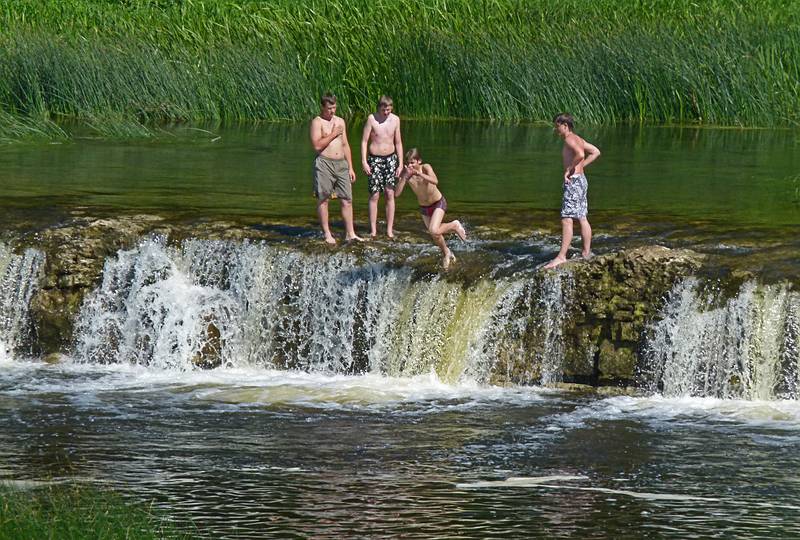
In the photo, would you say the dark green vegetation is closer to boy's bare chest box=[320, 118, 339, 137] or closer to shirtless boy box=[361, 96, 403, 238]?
boy's bare chest box=[320, 118, 339, 137]

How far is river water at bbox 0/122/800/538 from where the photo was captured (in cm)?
1044

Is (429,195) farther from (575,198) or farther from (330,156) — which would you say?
(575,198)

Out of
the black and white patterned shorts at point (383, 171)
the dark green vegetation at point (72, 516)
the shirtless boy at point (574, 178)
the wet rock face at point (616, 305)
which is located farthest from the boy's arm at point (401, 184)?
the dark green vegetation at point (72, 516)

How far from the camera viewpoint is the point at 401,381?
49.2 ft

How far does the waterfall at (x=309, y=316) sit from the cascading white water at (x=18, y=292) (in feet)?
1.98

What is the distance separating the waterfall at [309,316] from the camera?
1514cm

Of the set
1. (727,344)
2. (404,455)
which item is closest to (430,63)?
(727,344)

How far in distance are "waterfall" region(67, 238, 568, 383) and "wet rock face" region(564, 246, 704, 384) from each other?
0.21 meters

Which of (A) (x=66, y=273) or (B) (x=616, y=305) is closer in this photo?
(B) (x=616, y=305)

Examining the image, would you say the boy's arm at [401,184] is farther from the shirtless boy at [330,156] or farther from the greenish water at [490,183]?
the greenish water at [490,183]

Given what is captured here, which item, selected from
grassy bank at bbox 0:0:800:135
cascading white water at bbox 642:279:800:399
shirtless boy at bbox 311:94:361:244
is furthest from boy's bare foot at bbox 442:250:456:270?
grassy bank at bbox 0:0:800:135

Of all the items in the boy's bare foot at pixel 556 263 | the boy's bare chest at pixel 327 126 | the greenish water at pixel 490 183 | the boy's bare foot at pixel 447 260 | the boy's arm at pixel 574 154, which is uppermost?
the boy's bare chest at pixel 327 126

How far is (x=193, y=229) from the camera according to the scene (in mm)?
17000

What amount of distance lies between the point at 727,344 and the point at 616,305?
1.04 m
